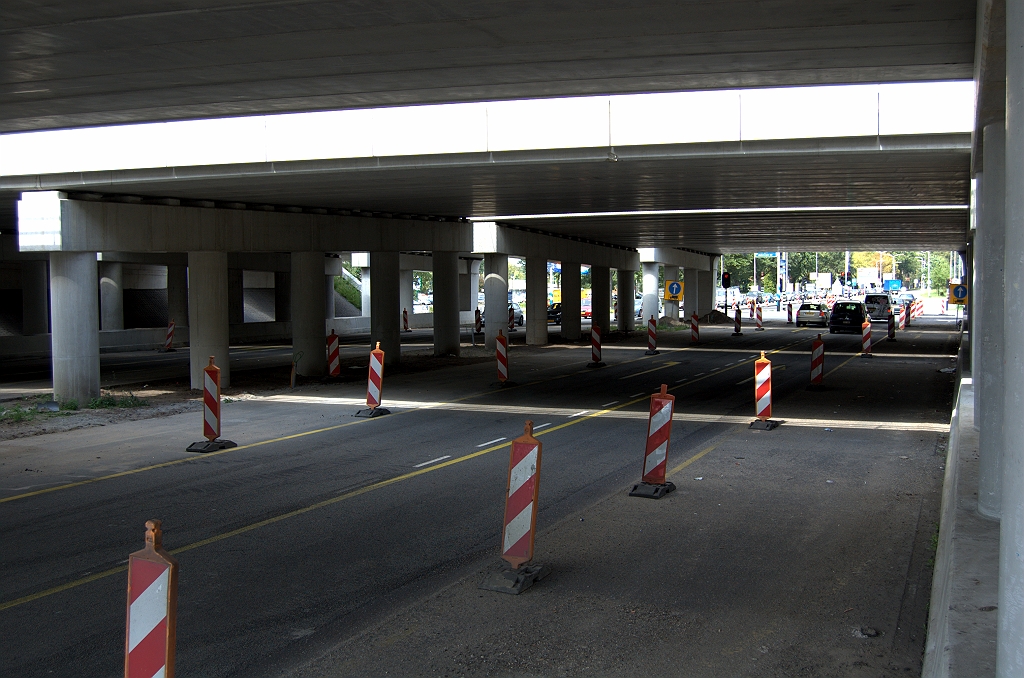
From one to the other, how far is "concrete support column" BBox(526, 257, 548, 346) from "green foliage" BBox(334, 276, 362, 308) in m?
28.7

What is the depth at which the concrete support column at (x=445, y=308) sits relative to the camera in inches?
1235

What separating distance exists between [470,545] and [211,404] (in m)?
6.82

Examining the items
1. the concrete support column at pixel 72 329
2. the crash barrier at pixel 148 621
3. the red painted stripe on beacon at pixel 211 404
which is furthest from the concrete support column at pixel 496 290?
the crash barrier at pixel 148 621

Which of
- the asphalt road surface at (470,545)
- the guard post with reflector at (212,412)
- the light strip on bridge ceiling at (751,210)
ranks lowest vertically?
the asphalt road surface at (470,545)

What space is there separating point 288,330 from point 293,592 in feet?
136

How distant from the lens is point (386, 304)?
2839cm

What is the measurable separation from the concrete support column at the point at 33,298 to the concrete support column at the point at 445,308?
748 inches

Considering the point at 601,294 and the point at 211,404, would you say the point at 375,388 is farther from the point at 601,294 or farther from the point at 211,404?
the point at 601,294

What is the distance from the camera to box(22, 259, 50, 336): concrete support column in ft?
126

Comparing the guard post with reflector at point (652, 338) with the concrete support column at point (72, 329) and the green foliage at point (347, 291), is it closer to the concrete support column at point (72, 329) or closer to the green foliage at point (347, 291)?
the concrete support column at point (72, 329)

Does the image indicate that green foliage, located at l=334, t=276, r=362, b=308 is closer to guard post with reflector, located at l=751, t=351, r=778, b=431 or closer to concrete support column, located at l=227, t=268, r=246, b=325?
concrete support column, located at l=227, t=268, r=246, b=325

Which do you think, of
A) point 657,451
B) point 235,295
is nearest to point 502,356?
point 657,451

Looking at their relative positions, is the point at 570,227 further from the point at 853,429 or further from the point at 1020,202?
the point at 1020,202

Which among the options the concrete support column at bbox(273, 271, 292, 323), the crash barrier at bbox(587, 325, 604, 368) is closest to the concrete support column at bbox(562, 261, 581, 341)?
the crash barrier at bbox(587, 325, 604, 368)
